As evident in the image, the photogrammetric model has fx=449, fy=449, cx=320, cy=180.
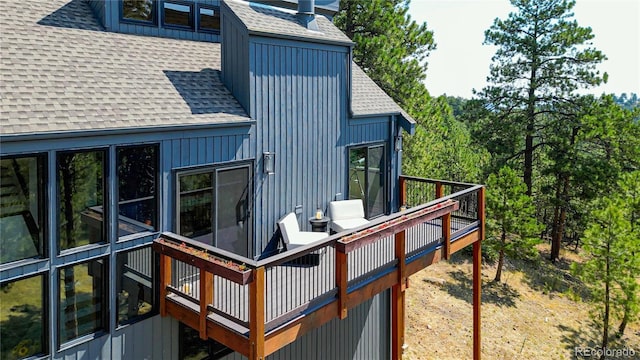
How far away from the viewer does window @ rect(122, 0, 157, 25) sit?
25.0ft

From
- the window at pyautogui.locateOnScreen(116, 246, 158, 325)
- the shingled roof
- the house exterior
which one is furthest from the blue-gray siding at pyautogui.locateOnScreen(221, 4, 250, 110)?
the window at pyautogui.locateOnScreen(116, 246, 158, 325)

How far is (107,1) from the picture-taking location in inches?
290

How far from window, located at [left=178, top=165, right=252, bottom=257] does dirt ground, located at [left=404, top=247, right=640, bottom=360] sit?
25.9 feet

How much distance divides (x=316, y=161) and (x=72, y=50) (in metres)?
4.22

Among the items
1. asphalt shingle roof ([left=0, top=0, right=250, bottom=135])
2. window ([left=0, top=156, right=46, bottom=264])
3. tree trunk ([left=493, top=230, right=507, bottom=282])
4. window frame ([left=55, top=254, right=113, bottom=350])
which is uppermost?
asphalt shingle roof ([left=0, top=0, right=250, bottom=135])

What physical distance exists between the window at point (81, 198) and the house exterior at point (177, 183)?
0.02 metres

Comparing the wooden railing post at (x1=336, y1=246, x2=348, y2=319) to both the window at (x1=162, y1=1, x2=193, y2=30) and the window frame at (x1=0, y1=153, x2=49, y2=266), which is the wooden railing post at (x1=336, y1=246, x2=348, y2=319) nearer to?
the window frame at (x1=0, y1=153, x2=49, y2=266)

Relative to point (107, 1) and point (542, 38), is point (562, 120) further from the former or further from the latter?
point (107, 1)

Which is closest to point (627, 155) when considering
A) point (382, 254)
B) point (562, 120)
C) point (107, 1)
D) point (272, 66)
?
point (562, 120)

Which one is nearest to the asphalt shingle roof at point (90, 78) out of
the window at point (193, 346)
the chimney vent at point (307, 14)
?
the chimney vent at point (307, 14)

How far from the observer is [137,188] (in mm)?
5637

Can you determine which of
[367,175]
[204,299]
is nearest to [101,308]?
[204,299]

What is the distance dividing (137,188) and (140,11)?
3.91m

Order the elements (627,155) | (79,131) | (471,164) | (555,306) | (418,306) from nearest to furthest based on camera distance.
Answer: (79,131)
(418,306)
(555,306)
(627,155)
(471,164)
